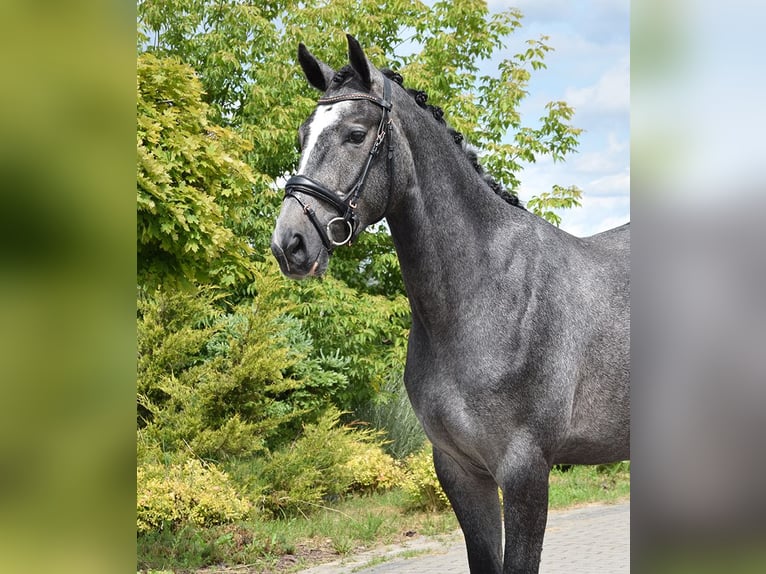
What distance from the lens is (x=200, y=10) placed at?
1105 cm

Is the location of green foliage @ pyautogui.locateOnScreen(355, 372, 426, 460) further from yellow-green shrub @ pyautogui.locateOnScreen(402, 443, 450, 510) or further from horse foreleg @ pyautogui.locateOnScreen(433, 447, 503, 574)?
horse foreleg @ pyautogui.locateOnScreen(433, 447, 503, 574)

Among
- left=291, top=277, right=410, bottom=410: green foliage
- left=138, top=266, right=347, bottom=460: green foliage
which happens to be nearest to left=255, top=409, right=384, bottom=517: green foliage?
left=138, top=266, right=347, bottom=460: green foliage

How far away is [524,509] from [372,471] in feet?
17.6

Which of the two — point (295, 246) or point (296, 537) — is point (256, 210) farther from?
point (295, 246)

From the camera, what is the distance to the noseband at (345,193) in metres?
2.61

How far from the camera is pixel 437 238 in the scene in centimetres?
297

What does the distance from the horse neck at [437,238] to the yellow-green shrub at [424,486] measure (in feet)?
15.5

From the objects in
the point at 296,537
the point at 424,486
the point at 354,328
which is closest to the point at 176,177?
the point at 296,537

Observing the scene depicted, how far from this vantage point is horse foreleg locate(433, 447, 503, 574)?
3.16m

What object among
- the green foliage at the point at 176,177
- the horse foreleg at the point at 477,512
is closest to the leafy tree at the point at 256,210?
the green foliage at the point at 176,177

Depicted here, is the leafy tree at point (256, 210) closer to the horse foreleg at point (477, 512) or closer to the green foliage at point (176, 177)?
the green foliage at point (176, 177)
